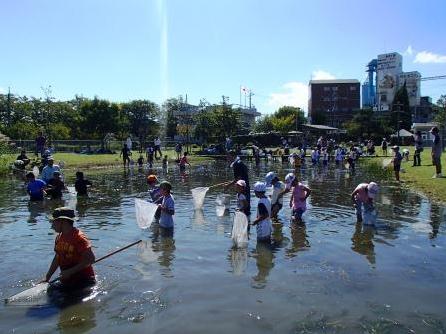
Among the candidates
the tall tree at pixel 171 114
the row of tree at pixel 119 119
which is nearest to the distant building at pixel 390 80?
the row of tree at pixel 119 119

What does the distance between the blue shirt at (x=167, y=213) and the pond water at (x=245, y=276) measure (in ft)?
1.19

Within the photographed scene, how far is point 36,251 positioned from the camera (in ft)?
35.0

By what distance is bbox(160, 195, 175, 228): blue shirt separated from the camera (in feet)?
38.9

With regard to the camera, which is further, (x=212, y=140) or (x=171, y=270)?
(x=212, y=140)

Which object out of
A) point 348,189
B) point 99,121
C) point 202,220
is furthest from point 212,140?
point 202,220

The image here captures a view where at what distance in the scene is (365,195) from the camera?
42.1ft

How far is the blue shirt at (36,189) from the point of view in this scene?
17453 mm

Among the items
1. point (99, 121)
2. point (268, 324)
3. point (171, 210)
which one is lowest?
point (268, 324)

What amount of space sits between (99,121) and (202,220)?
2218 inches

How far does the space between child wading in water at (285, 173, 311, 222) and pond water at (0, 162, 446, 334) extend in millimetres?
414

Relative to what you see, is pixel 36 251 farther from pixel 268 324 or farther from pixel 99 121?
pixel 99 121

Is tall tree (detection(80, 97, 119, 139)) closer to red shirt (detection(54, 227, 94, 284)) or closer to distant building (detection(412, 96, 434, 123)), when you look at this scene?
red shirt (detection(54, 227, 94, 284))

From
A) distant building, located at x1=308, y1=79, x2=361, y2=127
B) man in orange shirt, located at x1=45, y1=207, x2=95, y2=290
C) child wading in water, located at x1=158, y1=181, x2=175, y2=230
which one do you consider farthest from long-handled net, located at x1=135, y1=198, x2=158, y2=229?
distant building, located at x1=308, y1=79, x2=361, y2=127

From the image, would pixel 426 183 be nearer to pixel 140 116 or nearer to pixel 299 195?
pixel 299 195
